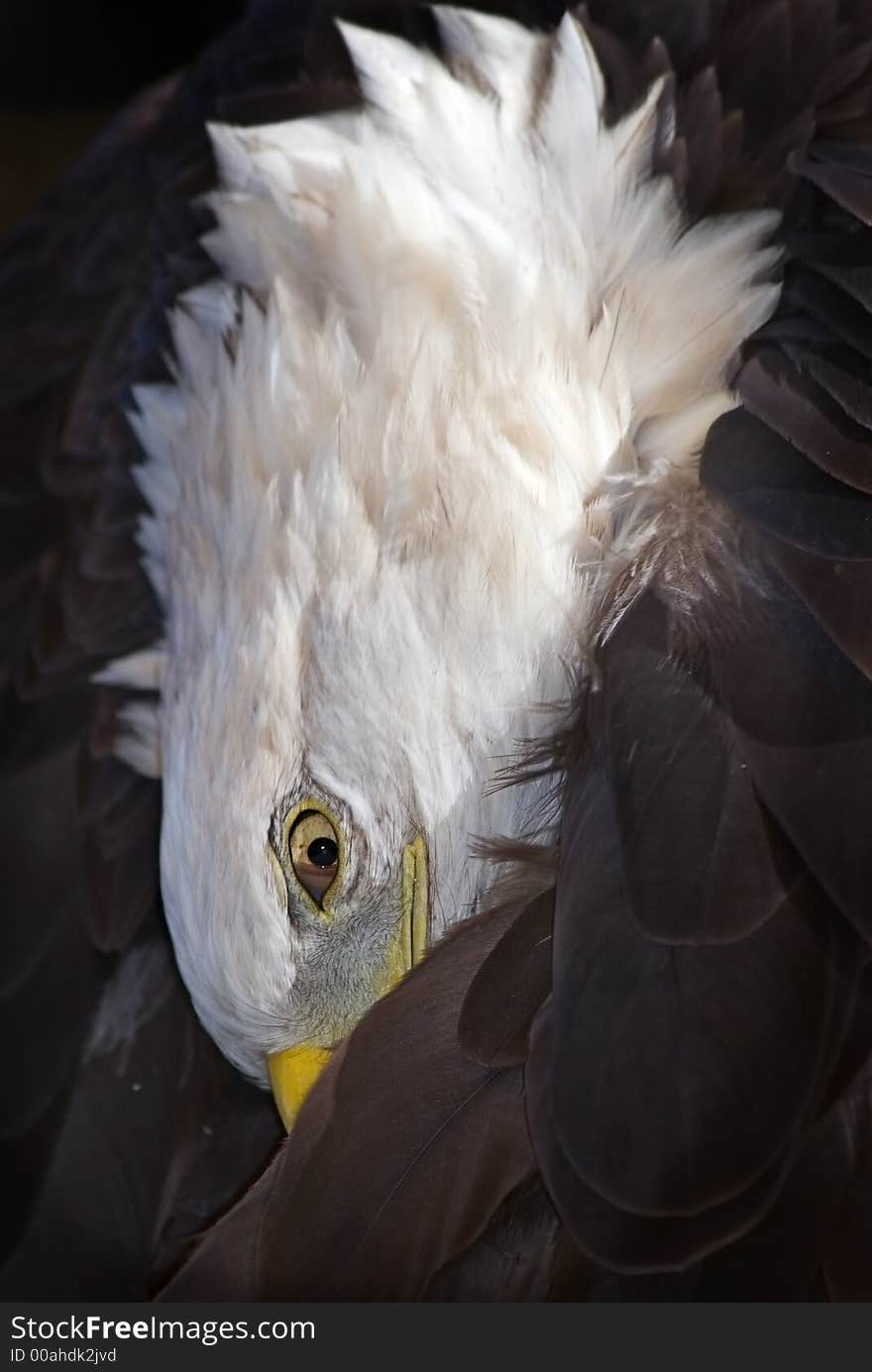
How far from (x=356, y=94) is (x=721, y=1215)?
112 cm

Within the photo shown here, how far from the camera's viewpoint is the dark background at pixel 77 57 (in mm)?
2742

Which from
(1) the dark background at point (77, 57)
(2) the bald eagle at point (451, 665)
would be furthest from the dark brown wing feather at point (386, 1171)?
(1) the dark background at point (77, 57)

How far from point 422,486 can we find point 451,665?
0.16 metres

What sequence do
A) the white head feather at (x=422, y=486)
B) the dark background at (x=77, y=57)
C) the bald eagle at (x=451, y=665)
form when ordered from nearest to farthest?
1. the bald eagle at (x=451, y=665)
2. the white head feather at (x=422, y=486)
3. the dark background at (x=77, y=57)

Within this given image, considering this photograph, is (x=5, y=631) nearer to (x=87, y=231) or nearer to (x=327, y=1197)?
(x=87, y=231)

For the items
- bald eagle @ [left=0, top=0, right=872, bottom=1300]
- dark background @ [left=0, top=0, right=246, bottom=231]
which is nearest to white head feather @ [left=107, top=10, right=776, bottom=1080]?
bald eagle @ [left=0, top=0, right=872, bottom=1300]

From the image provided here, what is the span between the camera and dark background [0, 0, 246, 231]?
274 centimetres

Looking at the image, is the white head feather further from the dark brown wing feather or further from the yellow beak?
the dark brown wing feather

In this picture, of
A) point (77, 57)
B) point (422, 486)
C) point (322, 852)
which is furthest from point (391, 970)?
point (77, 57)

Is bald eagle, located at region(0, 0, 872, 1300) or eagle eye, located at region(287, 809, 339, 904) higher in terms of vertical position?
bald eagle, located at region(0, 0, 872, 1300)

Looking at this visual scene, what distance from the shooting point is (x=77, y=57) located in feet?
9.25

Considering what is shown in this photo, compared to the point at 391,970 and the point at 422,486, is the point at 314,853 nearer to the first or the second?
the point at 391,970

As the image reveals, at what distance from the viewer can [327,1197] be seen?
3.67 ft

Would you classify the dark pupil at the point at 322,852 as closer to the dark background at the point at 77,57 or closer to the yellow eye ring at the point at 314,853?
the yellow eye ring at the point at 314,853
